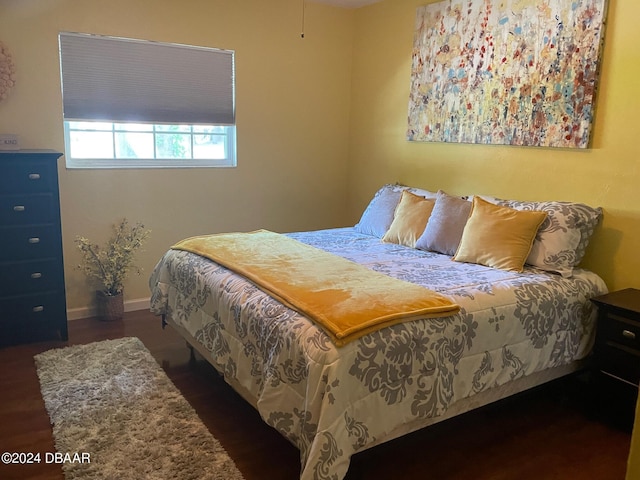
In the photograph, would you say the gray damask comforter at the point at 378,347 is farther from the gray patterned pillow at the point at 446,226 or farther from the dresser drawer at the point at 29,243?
the dresser drawer at the point at 29,243

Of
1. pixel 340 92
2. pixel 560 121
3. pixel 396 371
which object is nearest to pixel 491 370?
pixel 396 371

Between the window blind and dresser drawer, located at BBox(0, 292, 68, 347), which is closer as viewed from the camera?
dresser drawer, located at BBox(0, 292, 68, 347)

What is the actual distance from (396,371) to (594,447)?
116 centimetres

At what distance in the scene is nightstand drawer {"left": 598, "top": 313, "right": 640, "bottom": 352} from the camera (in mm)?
2500

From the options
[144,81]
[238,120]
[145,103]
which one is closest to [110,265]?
[145,103]

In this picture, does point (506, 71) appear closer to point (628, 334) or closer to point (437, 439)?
point (628, 334)

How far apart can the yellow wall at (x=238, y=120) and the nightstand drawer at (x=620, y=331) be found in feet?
8.84

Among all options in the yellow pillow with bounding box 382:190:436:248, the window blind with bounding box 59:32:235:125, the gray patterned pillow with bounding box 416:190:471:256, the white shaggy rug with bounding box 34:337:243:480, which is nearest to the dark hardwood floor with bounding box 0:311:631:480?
the white shaggy rug with bounding box 34:337:243:480

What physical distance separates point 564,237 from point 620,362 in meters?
0.69

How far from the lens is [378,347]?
1.96m

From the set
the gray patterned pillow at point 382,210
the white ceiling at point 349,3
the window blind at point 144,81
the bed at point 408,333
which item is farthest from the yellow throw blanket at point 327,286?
the white ceiling at point 349,3

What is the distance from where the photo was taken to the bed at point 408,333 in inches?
74.8

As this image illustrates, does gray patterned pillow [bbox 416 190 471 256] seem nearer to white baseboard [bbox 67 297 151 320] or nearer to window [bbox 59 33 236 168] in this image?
window [bbox 59 33 236 168]

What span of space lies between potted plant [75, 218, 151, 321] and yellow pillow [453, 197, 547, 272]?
7.68ft
